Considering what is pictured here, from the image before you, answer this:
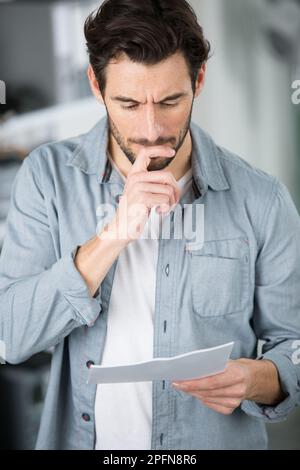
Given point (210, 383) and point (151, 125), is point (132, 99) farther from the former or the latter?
point (210, 383)

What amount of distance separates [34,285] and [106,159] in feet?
1.12

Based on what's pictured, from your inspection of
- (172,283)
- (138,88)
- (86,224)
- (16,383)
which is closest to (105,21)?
(138,88)

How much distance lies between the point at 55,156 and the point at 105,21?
0.31 meters

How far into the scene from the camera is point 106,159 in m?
1.40

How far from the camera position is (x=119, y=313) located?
Answer: 1342mm

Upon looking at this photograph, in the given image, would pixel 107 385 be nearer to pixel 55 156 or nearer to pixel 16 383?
pixel 55 156

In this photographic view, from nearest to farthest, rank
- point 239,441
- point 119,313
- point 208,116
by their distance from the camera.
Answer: point 119,313 < point 239,441 < point 208,116

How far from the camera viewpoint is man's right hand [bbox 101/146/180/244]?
46.6 inches

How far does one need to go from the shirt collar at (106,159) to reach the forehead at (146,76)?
0.63 ft
